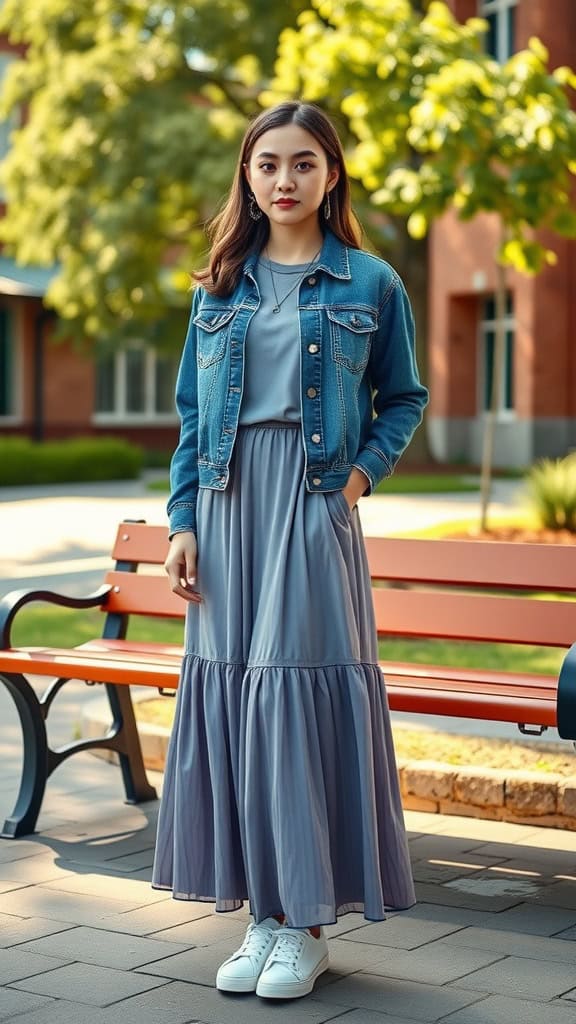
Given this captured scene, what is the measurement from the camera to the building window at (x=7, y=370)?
3250 centimetres

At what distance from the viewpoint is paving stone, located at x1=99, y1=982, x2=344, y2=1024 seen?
372 cm

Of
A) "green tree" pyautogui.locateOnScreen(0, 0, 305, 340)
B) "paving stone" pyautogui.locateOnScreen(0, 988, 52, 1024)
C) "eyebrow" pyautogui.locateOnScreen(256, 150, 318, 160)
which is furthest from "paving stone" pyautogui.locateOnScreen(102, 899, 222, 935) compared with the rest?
"green tree" pyautogui.locateOnScreen(0, 0, 305, 340)

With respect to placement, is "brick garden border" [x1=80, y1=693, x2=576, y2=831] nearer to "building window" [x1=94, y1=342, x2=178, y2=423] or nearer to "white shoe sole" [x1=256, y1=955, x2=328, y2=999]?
"white shoe sole" [x1=256, y1=955, x2=328, y2=999]

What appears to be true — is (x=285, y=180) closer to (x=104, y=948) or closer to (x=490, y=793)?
(x=104, y=948)

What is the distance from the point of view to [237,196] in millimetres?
4137

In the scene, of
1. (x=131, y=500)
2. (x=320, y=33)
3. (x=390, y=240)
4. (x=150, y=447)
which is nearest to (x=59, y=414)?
(x=150, y=447)

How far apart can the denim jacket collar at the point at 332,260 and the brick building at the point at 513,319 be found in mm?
23646

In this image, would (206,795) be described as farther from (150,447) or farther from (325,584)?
(150,447)

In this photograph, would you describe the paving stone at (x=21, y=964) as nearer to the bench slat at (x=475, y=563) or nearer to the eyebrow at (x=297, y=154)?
the bench slat at (x=475, y=563)

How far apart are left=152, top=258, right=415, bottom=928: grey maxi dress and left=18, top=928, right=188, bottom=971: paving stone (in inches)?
Result: 9.3

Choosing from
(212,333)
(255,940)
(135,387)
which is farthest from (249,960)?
(135,387)

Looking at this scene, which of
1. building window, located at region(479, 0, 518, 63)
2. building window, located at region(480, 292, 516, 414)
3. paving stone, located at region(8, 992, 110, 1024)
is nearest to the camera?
paving stone, located at region(8, 992, 110, 1024)

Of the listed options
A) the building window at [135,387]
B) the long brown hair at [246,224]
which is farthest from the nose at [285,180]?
the building window at [135,387]

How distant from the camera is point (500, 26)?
27.9m
